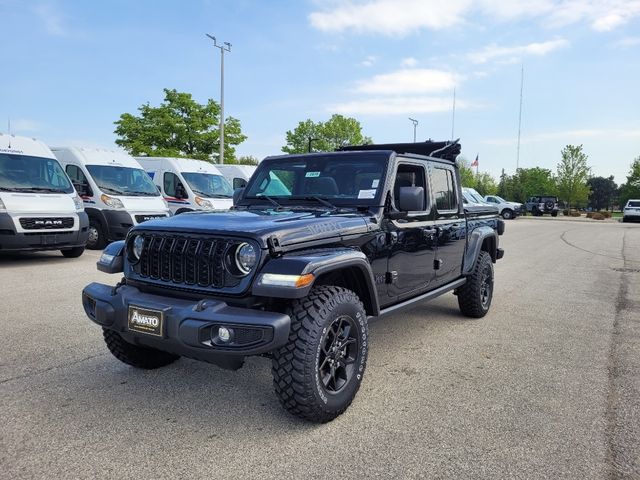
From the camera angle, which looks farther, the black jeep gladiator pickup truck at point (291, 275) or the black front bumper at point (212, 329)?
the black jeep gladiator pickup truck at point (291, 275)

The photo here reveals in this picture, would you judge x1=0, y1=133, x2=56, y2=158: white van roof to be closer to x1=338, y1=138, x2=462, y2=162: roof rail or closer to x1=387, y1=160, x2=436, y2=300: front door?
x1=338, y1=138, x2=462, y2=162: roof rail

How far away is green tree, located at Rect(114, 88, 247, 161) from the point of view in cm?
3497

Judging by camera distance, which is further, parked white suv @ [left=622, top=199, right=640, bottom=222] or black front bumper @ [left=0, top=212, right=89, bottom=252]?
parked white suv @ [left=622, top=199, right=640, bottom=222]

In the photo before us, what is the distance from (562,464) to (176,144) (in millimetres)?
36470

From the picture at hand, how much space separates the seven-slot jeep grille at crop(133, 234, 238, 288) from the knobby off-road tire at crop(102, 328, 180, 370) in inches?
24.9

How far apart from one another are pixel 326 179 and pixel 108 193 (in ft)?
28.3

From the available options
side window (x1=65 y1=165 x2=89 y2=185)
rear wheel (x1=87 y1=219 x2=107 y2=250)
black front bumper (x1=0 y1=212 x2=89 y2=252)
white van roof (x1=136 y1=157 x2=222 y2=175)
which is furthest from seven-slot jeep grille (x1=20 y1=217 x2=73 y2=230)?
white van roof (x1=136 y1=157 x2=222 y2=175)

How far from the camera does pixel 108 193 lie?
1141cm

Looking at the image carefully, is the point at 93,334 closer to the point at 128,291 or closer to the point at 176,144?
the point at 128,291

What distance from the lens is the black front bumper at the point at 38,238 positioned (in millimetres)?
8672

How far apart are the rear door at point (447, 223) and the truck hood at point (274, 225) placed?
1313 mm

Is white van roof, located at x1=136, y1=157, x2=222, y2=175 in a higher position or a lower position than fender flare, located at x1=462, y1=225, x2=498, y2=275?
higher

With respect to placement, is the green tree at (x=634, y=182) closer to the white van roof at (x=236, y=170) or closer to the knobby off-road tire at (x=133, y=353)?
the white van roof at (x=236, y=170)

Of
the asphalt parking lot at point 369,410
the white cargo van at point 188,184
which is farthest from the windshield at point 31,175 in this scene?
the asphalt parking lot at point 369,410
